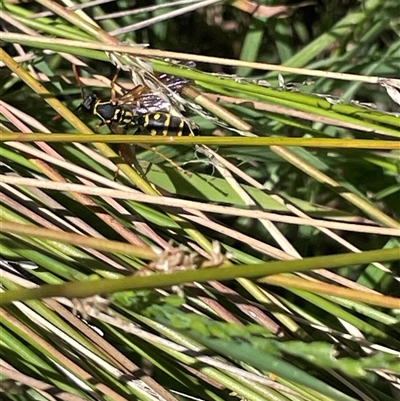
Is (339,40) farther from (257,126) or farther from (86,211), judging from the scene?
(86,211)

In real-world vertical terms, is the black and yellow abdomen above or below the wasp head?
above

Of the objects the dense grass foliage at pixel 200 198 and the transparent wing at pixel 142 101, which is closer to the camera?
the dense grass foliage at pixel 200 198

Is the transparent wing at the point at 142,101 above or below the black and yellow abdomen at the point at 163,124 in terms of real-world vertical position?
above

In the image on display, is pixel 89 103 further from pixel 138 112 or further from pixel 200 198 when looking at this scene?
pixel 200 198

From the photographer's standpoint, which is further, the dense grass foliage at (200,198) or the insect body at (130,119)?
the insect body at (130,119)

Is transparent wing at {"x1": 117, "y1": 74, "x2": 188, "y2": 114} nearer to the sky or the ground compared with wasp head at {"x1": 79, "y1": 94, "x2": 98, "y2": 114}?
nearer to the sky

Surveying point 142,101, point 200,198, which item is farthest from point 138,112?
point 200,198

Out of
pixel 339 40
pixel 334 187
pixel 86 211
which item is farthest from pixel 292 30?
Result: pixel 86 211

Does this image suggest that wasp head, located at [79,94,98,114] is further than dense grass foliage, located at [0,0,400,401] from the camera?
Yes
